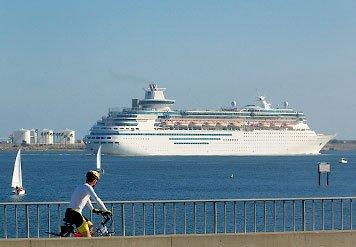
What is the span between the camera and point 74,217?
16.5 meters

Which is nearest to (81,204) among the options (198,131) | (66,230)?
(66,230)

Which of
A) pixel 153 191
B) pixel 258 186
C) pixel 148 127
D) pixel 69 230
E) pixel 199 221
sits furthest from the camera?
pixel 148 127

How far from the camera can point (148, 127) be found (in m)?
161

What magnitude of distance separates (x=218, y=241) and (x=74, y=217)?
7.42 feet

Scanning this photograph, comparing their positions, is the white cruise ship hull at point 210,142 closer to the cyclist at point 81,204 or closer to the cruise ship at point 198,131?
the cruise ship at point 198,131

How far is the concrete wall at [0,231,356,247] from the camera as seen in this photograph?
15500mm

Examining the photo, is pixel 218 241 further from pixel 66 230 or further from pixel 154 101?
pixel 154 101

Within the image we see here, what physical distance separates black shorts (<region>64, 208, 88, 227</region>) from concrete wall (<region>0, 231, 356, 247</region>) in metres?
0.80

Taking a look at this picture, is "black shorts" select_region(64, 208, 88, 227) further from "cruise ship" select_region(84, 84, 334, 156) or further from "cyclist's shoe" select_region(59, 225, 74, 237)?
"cruise ship" select_region(84, 84, 334, 156)

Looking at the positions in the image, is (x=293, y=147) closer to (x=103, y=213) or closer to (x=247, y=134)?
(x=247, y=134)

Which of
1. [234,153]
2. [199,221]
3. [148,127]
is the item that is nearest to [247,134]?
[234,153]

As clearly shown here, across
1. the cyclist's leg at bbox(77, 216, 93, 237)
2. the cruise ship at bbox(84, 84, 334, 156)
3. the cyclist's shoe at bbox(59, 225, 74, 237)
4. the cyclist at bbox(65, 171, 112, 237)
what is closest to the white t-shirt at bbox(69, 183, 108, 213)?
the cyclist at bbox(65, 171, 112, 237)

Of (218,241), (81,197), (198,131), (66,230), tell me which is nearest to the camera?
(218,241)

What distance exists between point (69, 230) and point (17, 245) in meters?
1.43
